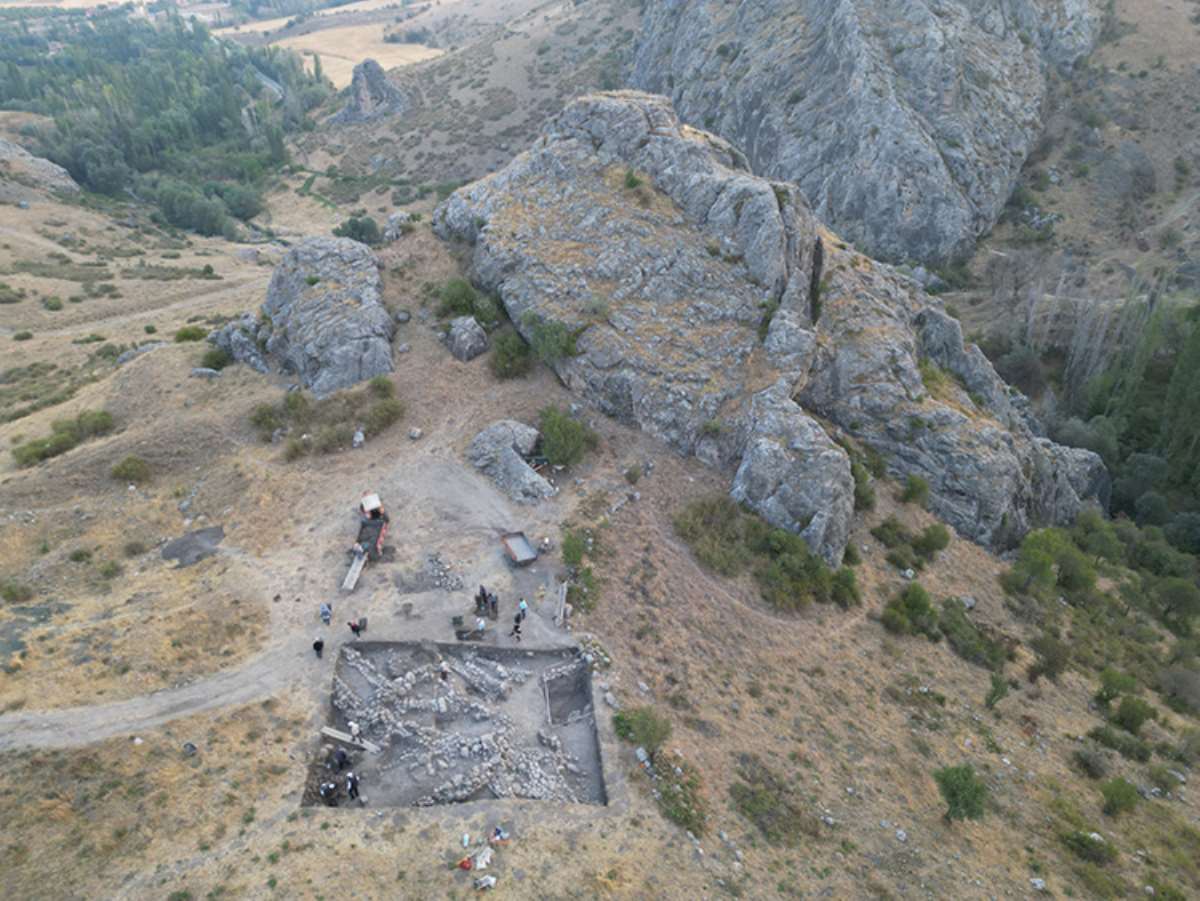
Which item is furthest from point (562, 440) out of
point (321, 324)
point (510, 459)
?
point (321, 324)

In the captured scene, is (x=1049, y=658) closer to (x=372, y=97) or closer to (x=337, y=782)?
(x=337, y=782)

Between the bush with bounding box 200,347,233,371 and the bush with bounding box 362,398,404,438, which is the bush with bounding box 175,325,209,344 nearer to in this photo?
the bush with bounding box 200,347,233,371

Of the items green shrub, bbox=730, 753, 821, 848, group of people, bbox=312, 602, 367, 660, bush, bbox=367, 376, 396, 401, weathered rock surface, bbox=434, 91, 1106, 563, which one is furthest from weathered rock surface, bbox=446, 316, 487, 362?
green shrub, bbox=730, 753, 821, 848

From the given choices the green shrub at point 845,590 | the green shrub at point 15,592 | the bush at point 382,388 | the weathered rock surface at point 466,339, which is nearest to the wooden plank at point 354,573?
the bush at point 382,388

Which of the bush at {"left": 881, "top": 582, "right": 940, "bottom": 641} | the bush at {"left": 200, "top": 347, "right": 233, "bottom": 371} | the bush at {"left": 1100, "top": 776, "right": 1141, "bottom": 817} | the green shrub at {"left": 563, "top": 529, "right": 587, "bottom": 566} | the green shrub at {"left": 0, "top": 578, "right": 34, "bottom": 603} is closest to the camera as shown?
the bush at {"left": 1100, "top": 776, "right": 1141, "bottom": 817}

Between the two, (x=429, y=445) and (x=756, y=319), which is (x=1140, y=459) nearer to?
(x=756, y=319)

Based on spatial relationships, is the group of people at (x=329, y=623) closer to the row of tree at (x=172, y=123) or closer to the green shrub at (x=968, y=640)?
the green shrub at (x=968, y=640)
